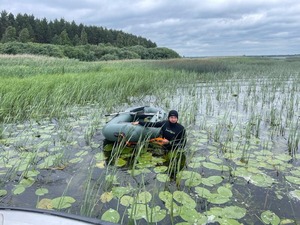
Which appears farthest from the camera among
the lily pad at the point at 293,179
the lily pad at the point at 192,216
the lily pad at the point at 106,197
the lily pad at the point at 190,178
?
the lily pad at the point at 293,179

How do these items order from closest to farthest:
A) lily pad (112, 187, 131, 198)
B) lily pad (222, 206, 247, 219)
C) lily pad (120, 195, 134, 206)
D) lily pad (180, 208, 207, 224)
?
lily pad (180, 208, 207, 224), lily pad (222, 206, 247, 219), lily pad (120, 195, 134, 206), lily pad (112, 187, 131, 198)

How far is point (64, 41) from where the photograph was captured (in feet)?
169

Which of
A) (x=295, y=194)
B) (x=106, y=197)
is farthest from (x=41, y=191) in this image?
(x=295, y=194)

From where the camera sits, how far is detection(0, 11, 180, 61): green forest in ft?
118

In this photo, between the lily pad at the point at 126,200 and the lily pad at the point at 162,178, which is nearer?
the lily pad at the point at 126,200

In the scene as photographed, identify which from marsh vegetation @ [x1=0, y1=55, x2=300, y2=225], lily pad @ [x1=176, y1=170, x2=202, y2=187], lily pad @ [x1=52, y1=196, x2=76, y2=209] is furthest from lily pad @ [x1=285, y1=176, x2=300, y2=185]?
lily pad @ [x1=52, y1=196, x2=76, y2=209]

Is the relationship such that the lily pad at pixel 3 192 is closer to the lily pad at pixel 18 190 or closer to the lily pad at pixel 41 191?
the lily pad at pixel 18 190

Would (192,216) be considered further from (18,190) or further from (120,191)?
(18,190)

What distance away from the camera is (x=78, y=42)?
187 feet

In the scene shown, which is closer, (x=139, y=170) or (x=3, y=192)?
(x=3, y=192)

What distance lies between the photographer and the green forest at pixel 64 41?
35906mm

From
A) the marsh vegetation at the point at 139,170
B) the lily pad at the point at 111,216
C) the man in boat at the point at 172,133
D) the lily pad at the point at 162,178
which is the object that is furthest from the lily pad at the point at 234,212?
the man in boat at the point at 172,133

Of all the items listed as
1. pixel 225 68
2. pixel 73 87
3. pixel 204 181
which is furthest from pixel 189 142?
pixel 225 68

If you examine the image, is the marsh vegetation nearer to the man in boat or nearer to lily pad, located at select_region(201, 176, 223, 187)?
lily pad, located at select_region(201, 176, 223, 187)
